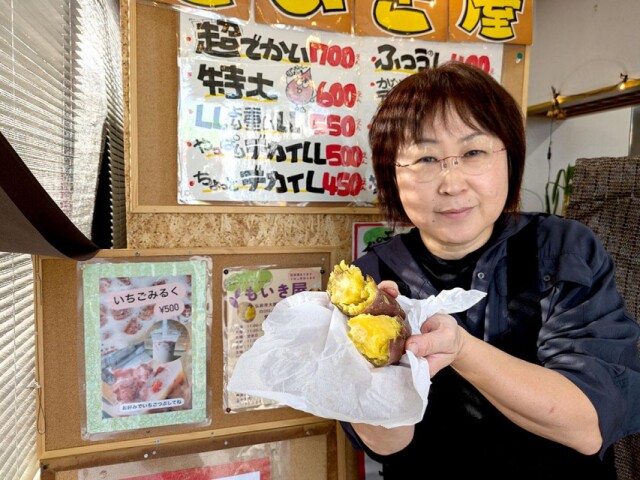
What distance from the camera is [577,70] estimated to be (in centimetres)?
427

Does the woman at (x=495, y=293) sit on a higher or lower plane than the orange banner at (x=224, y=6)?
lower

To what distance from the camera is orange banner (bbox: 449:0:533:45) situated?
1699mm

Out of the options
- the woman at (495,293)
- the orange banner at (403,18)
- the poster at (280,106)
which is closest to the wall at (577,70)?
the orange banner at (403,18)

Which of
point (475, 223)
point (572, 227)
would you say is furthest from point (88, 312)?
point (572, 227)

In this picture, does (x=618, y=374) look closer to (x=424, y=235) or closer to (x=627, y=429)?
(x=627, y=429)

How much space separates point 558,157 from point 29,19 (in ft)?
16.4

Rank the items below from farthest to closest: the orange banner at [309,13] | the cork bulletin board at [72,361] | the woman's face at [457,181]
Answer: the orange banner at [309,13] → the cork bulletin board at [72,361] → the woman's face at [457,181]

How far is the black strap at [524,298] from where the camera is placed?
3.78 feet

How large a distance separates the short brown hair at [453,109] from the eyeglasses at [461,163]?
66 millimetres

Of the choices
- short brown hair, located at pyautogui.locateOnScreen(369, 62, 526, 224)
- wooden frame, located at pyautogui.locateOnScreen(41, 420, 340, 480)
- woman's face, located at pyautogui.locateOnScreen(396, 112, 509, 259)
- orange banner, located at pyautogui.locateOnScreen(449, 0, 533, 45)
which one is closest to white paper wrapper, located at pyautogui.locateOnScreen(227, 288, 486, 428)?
woman's face, located at pyautogui.locateOnScreen(396, 112, 509, 259)

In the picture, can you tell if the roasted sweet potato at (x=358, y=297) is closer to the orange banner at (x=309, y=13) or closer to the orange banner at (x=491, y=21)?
the orange banner at (x=309, y=13)

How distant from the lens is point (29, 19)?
133 cm

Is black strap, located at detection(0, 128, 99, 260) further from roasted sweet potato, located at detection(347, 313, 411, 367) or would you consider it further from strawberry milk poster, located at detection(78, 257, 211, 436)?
roasted sweet potato, located at detection(347, 313, 411, 367)

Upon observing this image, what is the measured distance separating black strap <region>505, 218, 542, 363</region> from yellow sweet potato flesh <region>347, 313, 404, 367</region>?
464 mm
